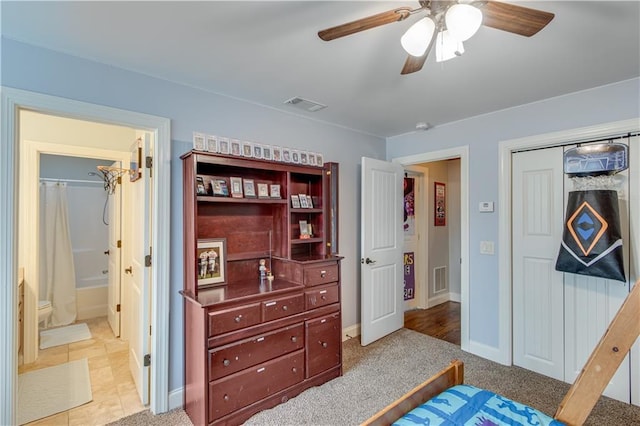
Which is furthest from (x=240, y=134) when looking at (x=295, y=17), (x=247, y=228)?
(x=295, y=17)

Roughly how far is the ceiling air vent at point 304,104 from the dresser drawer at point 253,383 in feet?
6.71

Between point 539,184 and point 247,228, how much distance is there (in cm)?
258

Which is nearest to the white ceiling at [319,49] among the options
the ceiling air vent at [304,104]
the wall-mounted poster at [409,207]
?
the ceiling air vent at [304,104]

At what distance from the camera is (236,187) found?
2.47m

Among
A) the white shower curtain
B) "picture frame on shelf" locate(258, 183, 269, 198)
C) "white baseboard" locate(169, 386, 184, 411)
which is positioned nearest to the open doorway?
"picture frame on shelf" locate(258, 183, 269, 198)

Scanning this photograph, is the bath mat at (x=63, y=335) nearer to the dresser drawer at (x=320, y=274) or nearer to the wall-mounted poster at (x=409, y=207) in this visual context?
the dresser drawer at (x=320, y=274)

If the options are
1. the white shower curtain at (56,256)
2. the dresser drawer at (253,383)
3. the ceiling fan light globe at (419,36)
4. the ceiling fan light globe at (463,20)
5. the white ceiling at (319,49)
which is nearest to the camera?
the ceiling fan light globe at (463,20)

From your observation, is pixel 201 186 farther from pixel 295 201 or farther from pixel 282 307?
pixel 282 307

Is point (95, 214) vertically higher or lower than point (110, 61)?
lower

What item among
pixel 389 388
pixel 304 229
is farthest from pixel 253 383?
pixel 304 229

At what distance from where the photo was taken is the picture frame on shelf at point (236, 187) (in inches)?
96.3

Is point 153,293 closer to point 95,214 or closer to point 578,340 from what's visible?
point 95,214

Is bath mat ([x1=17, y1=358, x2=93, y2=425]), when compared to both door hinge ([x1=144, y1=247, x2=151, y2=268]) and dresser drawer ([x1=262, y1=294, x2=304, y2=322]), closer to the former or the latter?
door hinge ([x1=144, y1=247, x2=151, y2=268])

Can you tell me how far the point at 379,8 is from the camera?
4.98 feet
